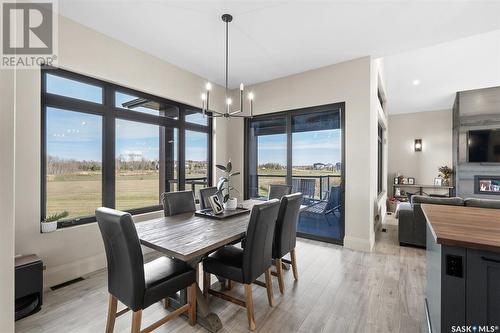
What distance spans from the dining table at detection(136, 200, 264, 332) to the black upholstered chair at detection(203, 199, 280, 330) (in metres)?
0.15

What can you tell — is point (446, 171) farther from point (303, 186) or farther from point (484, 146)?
point (303, 186)

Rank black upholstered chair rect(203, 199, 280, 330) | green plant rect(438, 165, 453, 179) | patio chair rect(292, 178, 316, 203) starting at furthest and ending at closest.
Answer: green plant rect(438, 165, 453, 179)
patio chair rect(292, 178, 316, 203)
black upholstered chair rect(203, 199, 280, 330)

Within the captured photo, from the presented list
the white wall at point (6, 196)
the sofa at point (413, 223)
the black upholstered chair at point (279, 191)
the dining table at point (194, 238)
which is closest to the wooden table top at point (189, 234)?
the dining table at point (194, 238)

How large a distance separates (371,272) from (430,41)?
320cm

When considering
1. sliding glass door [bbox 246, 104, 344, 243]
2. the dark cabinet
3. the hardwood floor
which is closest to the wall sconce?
sliding glass door [bbox 246, 104, 344, 243]

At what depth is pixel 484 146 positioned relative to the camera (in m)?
5.76

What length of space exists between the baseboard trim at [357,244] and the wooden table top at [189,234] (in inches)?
83.1

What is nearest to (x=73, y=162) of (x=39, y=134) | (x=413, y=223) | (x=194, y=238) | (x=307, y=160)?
(x=39, y=134)

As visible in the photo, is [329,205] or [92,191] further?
[329,205]

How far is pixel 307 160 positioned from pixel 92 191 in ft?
11.4

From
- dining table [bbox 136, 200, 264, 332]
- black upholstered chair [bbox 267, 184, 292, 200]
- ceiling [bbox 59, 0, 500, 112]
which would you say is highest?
ceiling [bbox 59, 0, 500, 112]

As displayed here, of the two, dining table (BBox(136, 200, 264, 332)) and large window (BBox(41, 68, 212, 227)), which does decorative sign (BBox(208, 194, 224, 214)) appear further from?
large window (BBox(41, 68, 212, 227))

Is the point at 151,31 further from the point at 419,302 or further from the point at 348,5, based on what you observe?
the point at 419,302

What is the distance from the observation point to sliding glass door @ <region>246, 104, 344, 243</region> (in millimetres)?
4000
